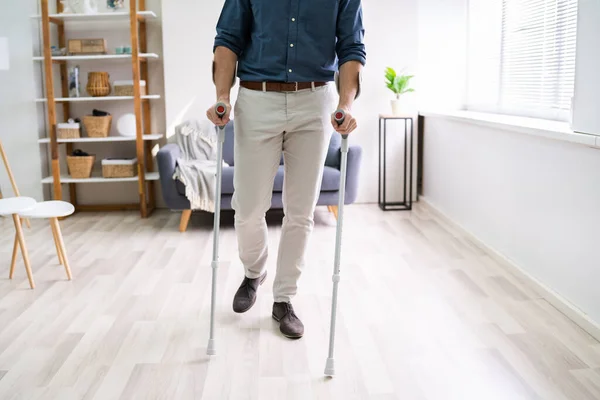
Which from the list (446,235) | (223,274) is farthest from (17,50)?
(446,235)

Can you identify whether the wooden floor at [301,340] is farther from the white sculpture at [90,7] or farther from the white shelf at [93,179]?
the white sculpture at [90,7]

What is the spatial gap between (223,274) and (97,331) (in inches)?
33.9

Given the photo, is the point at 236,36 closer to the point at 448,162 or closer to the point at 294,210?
the point at 294,210

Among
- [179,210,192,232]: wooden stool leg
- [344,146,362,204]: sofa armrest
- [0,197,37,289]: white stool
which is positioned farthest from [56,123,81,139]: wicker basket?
[344,146,362,204]: sofa armrest

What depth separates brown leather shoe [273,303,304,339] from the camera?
2.45m

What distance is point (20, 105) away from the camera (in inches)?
188

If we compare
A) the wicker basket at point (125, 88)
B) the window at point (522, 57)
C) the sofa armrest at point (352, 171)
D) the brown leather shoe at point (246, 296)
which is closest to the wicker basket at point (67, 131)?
the wicker basket at point (125, 88)

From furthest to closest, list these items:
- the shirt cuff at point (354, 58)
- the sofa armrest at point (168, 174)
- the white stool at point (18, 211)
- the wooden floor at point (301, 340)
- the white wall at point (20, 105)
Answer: the white wall at point (20, 105) < the sofa armrest at point (168, 174) < the white stool at point (18, 211) < the shirt cuff at point (354, 58) < the wooden floor at point (301, 340)

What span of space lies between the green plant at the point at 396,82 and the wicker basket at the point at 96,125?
6.88 feet

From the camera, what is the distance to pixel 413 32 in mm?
4949

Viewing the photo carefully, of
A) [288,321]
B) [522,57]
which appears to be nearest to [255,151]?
[288,321]

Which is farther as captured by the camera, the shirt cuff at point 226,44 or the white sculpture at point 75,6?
the white sculpture at point 75,6

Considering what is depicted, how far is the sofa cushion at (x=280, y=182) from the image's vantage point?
4168 mm

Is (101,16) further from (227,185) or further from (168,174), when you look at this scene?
(227,185)
